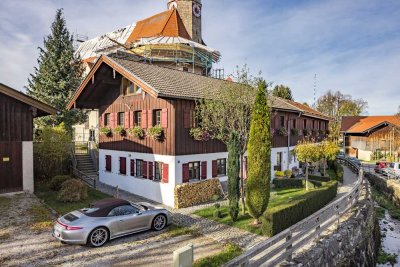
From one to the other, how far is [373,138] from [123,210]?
46735 mm

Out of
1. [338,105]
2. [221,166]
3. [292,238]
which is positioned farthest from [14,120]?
[338,105]

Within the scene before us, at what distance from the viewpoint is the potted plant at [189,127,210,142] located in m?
17.5

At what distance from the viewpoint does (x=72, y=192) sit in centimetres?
1667

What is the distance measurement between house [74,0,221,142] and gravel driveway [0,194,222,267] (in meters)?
22.5

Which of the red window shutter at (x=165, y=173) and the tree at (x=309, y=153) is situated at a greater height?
the tree at (x=309, y=153)

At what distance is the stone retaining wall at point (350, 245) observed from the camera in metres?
9.33

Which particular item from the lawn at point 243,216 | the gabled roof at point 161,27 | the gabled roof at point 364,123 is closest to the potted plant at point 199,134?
the lawn at point 243,216

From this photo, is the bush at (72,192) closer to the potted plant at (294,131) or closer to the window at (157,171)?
the window at (157,171)

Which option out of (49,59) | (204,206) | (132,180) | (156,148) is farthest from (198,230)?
(49,59)

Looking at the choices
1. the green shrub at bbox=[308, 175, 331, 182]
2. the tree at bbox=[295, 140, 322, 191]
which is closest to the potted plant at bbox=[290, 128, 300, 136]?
the green shrub at bbox=[308, 175, 331, 182]

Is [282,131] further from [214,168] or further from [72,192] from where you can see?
[72,192]

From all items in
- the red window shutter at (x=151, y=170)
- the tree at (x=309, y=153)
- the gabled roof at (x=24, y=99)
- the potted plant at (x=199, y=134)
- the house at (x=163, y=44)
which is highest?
the house at (x=163, y=44)

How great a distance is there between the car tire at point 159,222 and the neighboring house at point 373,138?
40.3 meters

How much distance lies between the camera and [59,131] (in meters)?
22.3
